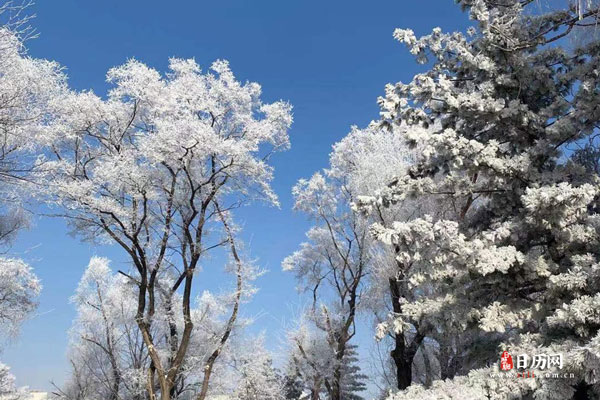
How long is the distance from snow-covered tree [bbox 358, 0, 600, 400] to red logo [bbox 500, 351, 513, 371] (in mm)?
115

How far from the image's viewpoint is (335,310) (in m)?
17.5

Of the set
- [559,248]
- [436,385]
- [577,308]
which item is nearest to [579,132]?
[559,248]

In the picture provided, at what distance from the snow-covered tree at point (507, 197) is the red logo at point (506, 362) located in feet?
0.38

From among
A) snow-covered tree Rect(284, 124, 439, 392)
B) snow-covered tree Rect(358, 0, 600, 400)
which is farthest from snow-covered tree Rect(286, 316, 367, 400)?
snow-covered tree Rect(358, 0, 600, 400)

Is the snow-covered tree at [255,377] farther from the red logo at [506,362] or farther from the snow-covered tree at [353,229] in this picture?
the red logo at [506,362]

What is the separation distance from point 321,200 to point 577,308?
12.5 metres

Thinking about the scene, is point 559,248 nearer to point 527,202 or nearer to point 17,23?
point 527,202

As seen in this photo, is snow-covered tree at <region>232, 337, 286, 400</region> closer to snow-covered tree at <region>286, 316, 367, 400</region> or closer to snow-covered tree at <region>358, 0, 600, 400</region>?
snow-covered tree at <region>286, 316, 367, 400</region>

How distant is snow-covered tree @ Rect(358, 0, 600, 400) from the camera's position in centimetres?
555

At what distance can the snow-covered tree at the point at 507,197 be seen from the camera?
555 cm

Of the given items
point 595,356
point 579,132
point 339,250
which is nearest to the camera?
point 595,356
